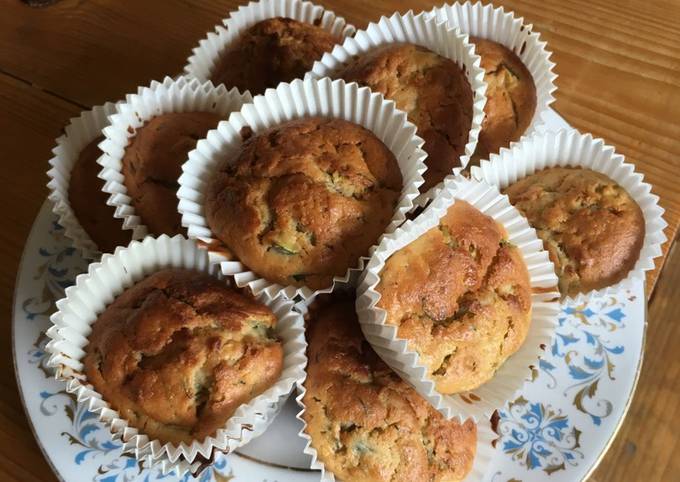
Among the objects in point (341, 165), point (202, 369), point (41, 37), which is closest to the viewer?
point (202, 369)

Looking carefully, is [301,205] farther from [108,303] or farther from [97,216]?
[97,216]

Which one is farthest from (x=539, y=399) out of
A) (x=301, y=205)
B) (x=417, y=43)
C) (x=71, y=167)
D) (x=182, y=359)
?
(x=71, y=167)

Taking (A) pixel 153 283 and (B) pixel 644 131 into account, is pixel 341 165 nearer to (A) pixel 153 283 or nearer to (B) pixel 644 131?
(A) pixel 153 283

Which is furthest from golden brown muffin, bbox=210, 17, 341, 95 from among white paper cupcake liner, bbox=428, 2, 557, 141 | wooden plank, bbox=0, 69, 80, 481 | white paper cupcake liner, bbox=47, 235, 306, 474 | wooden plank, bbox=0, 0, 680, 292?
wooden plank, bbox=0, 69, 80, 481

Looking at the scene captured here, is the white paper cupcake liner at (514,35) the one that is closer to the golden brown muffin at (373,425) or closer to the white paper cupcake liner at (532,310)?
the white paper cupcake liner at (532,310)

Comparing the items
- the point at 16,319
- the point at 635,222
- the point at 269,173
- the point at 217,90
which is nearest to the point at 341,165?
the point at 269,173

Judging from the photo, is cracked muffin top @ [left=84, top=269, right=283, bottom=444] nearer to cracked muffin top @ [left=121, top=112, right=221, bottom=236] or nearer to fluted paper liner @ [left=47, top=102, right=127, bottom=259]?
cracked muffin top @ [left=121, top=112, right=221, bottom=236]

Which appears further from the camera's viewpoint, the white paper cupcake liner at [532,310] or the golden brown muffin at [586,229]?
the golden brown muffin at [586,229]

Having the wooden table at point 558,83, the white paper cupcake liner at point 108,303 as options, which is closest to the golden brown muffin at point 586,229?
the wooden table at point 558,83

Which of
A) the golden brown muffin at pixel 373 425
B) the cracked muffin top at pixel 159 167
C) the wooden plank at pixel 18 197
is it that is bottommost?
the wooden plank at pixel 18 197
